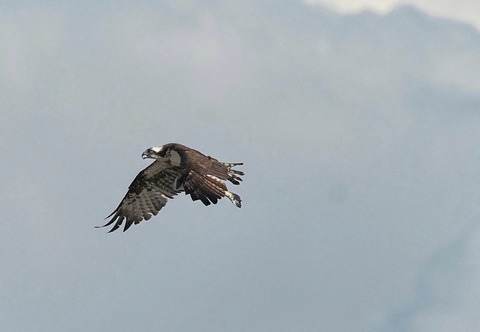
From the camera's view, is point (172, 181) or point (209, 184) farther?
point (172, 181)

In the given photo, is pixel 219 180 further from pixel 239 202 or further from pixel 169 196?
pixel 169 196

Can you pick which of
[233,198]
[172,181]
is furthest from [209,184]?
[172,181]

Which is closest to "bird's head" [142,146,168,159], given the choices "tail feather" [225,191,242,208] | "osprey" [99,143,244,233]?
"osprey" [99,143,244,233]

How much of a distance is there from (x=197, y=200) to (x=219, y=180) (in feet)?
5.24

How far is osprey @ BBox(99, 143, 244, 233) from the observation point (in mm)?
31594

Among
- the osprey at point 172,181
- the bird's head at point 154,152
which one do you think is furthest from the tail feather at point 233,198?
the bird's head at point 154,152

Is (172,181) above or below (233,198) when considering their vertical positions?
above

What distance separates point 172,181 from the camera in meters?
38.0

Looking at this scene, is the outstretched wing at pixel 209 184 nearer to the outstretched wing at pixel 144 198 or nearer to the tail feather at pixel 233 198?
the tail feather at pixel 233 198

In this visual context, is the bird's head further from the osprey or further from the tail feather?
the tail feather

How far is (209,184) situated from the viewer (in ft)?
104

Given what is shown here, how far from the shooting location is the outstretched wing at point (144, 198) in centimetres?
3812

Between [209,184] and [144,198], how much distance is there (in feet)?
23.5

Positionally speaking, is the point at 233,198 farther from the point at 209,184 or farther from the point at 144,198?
the point at 144,198
